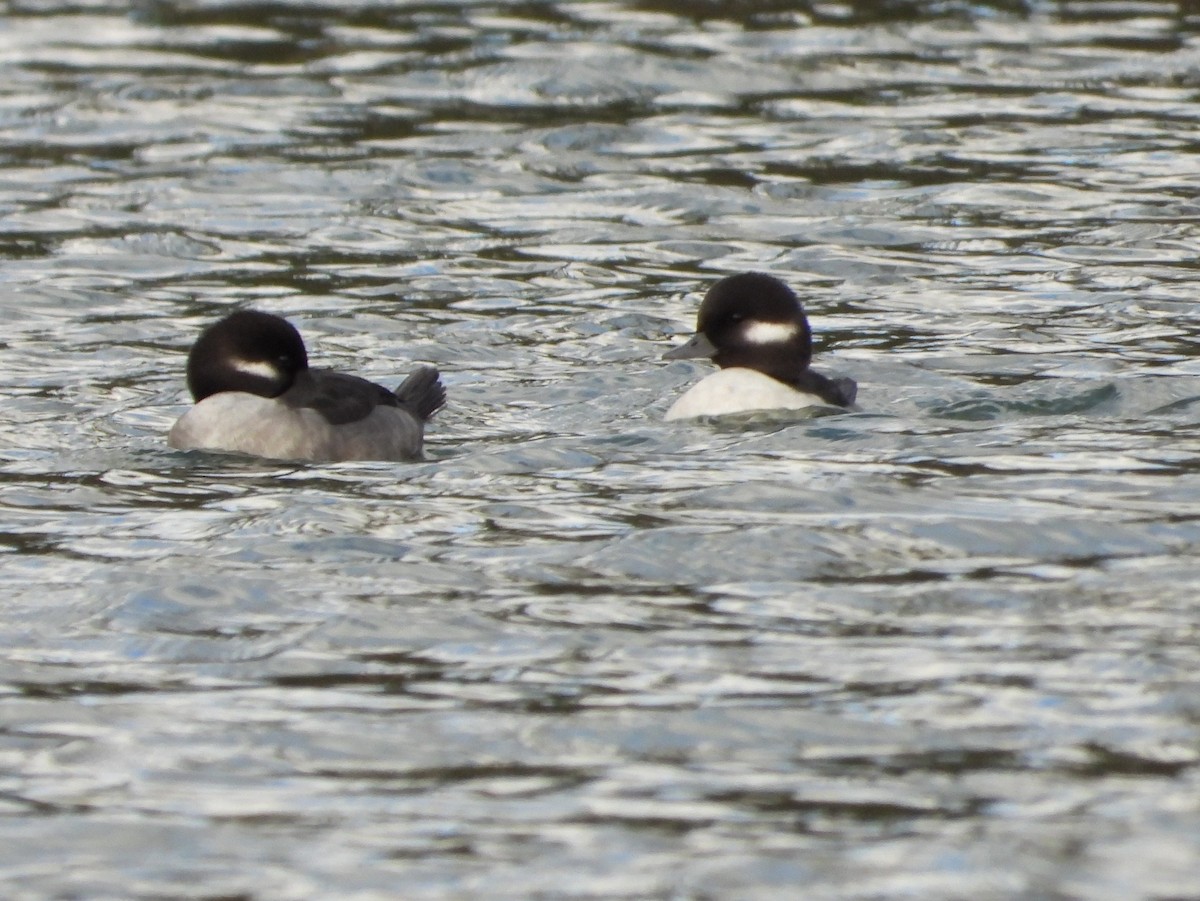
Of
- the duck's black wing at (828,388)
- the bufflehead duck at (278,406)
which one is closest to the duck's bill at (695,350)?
the duck's black wing at (828,388)

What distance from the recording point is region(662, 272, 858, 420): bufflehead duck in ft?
34.6

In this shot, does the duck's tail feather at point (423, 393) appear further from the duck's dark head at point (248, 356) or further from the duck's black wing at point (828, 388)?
the duck's black wing at point (828, 388)

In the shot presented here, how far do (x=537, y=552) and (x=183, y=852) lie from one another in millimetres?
2669

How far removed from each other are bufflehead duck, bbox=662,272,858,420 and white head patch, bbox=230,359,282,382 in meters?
1.73

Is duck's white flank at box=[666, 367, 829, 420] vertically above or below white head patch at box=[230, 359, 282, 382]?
below

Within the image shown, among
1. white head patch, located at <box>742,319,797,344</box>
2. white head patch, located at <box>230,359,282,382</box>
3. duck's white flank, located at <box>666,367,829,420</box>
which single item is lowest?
duck's white flank, located at <box>666,367,829,420</box>

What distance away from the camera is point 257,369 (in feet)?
33.3

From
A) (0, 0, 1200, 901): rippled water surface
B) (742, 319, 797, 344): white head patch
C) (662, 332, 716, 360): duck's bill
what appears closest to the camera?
(0, 0, 1200, 901): rippled water surface

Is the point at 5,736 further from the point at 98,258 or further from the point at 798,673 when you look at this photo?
the point at 98,258

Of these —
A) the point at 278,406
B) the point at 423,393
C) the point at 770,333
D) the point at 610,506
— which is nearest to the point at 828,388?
the point at 770,333

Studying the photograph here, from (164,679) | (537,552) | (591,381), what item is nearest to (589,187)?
(591,381)

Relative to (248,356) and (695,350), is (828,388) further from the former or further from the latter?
(248,356)

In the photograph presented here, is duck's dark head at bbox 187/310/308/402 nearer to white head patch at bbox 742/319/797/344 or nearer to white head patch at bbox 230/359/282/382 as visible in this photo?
white head patch at bbox 230/359/282/382

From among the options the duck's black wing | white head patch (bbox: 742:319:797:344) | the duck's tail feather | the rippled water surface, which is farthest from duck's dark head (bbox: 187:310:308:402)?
the duck's black wing
